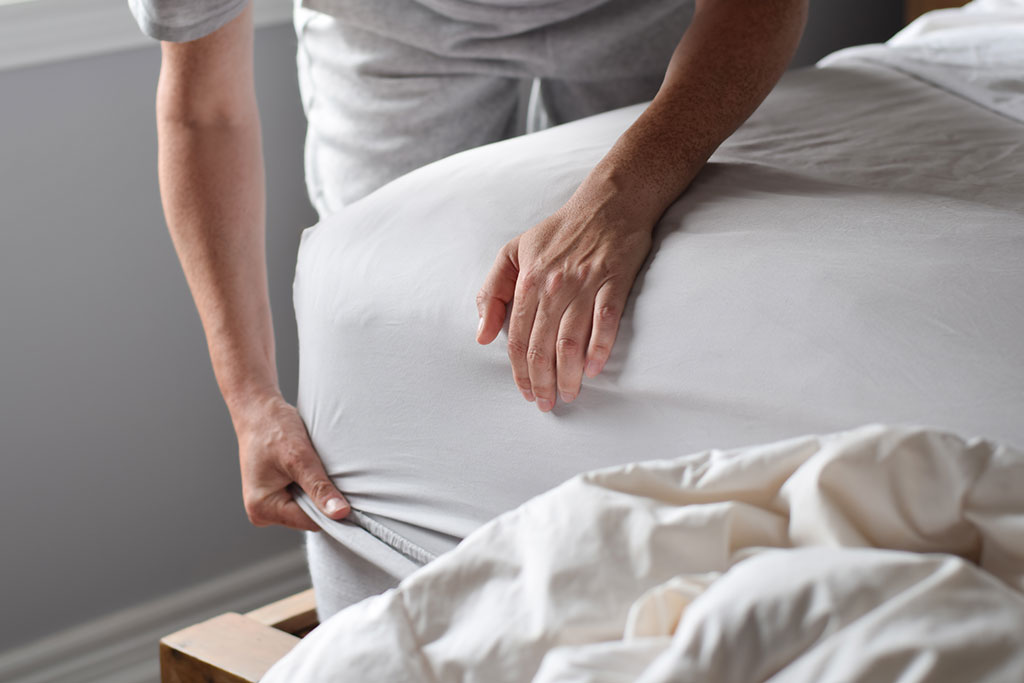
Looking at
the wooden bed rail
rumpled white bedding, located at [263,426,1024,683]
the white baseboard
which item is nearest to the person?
the wooden bed rail

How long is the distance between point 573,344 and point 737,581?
10.6 inches

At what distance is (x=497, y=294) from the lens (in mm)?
681

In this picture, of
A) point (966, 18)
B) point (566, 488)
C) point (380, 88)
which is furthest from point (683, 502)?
point (966, 18)

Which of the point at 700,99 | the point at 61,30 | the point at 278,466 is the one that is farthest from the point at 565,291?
the point at 61,30

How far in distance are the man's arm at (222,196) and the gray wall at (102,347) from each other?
15.6 inches

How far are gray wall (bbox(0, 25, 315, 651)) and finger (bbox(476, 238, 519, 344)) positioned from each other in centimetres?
91

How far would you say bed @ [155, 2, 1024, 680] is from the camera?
54cm

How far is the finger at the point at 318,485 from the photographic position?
2.71 feet

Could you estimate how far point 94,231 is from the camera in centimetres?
139

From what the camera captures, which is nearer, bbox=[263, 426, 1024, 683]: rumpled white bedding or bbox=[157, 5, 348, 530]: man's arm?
bbox=[263, 426, 1024, 683]: rumpled white bedding

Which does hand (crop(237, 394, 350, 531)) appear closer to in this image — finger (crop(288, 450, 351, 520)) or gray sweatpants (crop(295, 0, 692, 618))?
finger (crop(288, 450, 351, 520))

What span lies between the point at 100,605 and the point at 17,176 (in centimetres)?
64

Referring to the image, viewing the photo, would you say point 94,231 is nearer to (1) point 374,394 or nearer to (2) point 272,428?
(2) point 272,428

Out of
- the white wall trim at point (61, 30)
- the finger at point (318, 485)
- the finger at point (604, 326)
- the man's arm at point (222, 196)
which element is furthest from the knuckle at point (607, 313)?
the white wall trim at point (61, 30)
